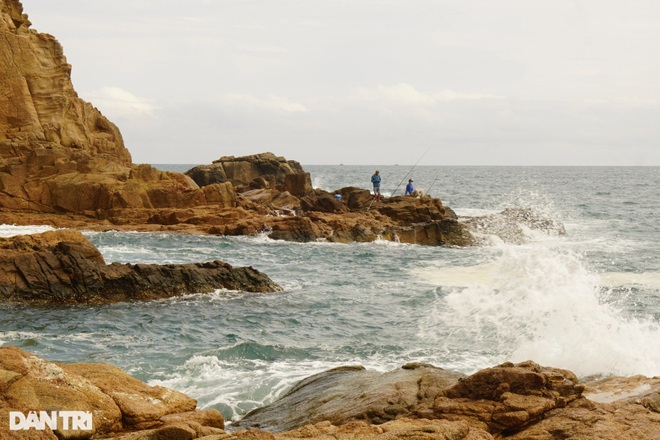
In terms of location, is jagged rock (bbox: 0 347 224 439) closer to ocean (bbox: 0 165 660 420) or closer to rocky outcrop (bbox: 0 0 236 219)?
ocean (bbox: 0 165 660 420)

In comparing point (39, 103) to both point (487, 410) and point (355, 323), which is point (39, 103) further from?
point (487, 410)

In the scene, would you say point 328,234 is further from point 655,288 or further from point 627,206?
point 627,206

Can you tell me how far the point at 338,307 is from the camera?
16.7 meters

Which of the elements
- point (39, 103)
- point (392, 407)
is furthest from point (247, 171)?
point (392, 407)

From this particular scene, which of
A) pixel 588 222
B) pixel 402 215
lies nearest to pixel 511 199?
pixel 588 222

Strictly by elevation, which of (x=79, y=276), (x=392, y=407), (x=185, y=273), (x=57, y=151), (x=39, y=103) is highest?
(x=39, y=103)

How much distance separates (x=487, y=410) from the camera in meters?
6.09

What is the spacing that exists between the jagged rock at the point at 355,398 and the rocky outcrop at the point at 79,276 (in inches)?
327

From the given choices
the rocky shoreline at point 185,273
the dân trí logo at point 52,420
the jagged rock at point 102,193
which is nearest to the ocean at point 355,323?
the rocky shoreline at point 185,273

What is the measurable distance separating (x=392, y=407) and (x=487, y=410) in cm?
91

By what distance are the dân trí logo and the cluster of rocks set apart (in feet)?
0.13

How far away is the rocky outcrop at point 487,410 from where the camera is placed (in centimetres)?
561

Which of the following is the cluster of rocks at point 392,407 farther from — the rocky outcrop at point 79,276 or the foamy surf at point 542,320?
the rocky outcrop at point 79,276

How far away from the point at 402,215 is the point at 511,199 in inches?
1326
